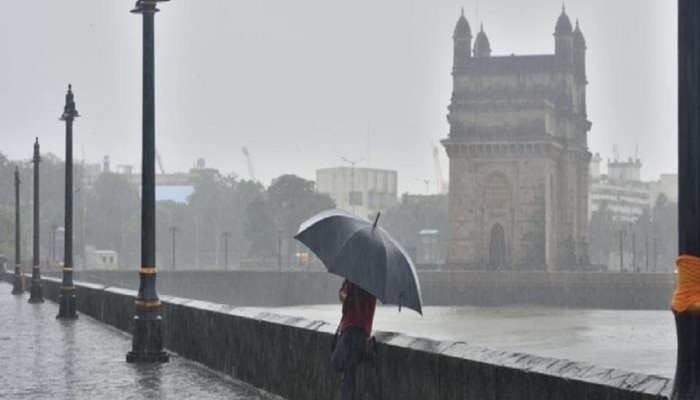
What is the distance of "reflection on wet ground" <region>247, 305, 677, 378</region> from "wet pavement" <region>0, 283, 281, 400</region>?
A: 52621 millimetres

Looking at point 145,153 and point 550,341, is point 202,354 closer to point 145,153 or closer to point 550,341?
point 145,153

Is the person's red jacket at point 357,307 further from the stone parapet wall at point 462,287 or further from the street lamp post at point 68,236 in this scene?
the stone parapet wall at point 462,287

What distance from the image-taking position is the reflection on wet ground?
288ft

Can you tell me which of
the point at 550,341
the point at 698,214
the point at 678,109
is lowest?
the point at 550,341

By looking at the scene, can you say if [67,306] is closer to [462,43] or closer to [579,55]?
[462,43]

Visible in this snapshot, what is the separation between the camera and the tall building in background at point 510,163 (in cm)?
13988

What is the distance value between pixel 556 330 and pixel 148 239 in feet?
293

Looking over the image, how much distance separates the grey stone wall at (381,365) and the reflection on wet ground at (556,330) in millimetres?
57889

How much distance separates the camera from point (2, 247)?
156000mm

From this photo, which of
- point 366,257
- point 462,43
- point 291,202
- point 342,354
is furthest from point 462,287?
point 366,257

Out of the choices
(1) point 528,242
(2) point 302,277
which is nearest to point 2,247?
(2) point 302,277

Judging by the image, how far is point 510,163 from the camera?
141m

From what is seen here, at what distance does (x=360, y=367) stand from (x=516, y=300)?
115661 millimetres

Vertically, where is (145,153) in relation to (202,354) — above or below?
→ above
